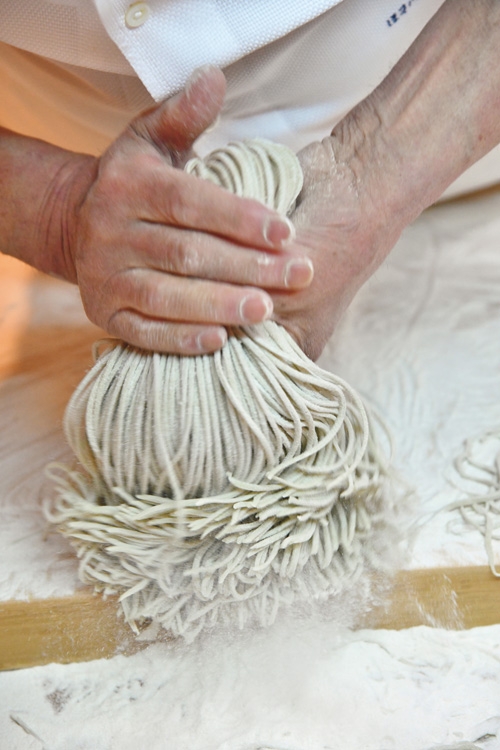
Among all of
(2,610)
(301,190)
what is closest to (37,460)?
(2,610)

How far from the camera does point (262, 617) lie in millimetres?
712

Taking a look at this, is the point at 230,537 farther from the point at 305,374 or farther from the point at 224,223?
the point at 224,223

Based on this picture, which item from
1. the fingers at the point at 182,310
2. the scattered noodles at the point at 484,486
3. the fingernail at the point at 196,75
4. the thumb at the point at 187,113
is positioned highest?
the fingernail at the point at 196,75

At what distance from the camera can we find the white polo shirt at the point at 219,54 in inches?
28.0

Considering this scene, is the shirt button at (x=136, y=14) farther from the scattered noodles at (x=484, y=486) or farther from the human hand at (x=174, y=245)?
the scattered noodles at (x=484, y=486)

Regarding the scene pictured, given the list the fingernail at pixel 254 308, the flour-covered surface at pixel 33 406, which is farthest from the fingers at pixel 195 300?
the flour-covered surface at pixel 33 406

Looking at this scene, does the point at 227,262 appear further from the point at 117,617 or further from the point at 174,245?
the point at 117,617

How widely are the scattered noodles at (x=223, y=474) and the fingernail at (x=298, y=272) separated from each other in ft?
0.16

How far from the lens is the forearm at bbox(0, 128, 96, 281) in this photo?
770 mm

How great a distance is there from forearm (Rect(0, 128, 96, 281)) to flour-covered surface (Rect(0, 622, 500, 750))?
1.28ft

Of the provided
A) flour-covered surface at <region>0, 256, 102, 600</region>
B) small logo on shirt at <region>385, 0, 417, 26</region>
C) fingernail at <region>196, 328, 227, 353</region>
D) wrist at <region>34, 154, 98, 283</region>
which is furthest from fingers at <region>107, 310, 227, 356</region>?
small logo on shirt at <region>385, 0, 417, 26</region>

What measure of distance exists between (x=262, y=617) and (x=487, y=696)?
208 millimetres

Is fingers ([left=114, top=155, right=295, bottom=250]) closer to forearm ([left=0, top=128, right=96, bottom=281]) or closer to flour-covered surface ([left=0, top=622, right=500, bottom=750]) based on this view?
forearm ([left=0, top=128, right=96, bottom=281])

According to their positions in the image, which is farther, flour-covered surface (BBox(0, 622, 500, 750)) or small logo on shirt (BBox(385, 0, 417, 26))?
small logo on shirt (BBox(385, 0, 417, 26))
